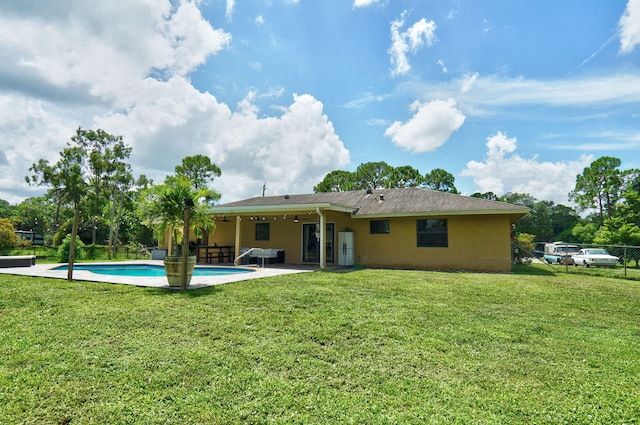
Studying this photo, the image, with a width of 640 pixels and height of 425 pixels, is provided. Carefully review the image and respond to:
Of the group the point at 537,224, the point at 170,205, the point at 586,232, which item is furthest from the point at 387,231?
the point at 537,224

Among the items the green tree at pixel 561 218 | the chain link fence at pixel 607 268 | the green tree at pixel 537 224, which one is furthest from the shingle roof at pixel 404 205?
the green tree at pixel 561 218

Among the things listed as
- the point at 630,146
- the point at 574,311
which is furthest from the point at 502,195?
the point at 574,311

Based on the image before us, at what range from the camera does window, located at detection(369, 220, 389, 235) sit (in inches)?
557

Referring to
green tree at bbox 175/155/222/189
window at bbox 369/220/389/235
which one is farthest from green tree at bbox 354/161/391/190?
window at bbox 369/220/389/235

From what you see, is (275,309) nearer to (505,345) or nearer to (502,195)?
(505,345)

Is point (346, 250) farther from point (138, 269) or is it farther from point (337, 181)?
point (337, 181)

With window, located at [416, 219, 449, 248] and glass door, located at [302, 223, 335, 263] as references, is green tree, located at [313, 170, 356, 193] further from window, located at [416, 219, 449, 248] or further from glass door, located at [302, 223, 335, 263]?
window, located at [416, 219, 449, 248]

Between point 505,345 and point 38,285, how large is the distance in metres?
9.50

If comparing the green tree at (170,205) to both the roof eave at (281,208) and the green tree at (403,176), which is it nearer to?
the roof eave at (281,208)

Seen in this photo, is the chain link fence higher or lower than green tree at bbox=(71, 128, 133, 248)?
lower

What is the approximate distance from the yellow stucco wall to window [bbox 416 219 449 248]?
160mm

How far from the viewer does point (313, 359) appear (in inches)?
150

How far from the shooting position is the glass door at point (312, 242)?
15.4 metres

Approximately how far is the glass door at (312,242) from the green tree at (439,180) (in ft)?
93.1
